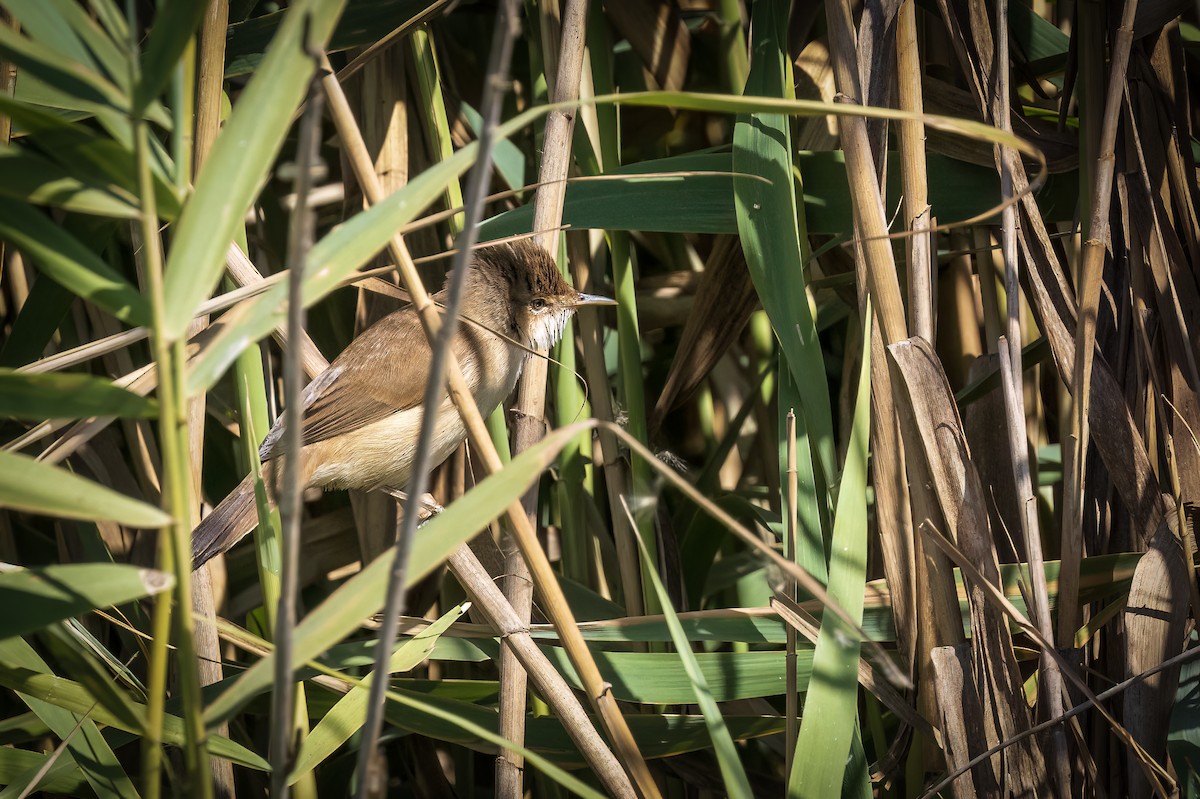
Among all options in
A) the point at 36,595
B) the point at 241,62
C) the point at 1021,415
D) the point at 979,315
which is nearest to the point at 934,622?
the point at 1021,415

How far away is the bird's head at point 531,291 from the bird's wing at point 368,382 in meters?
0.29

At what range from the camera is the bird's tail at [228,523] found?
6.34 ft

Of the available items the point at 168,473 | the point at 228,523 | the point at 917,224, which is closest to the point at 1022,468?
the point at 917,224

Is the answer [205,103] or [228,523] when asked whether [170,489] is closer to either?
[205,103]

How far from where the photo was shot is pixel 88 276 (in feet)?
3.05

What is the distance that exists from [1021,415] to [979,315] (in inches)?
37.3

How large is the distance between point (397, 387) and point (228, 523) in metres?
0.53

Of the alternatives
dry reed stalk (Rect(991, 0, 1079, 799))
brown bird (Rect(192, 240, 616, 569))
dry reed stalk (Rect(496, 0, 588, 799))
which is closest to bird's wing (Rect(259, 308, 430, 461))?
brown bird (Rect(192, 240, 616, 569))

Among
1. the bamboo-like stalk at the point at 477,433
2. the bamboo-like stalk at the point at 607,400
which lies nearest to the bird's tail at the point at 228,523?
the bamboo-like stalk at the point at 607,400

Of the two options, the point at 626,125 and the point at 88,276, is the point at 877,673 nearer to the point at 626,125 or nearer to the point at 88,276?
the point at 88,276

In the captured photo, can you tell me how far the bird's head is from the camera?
84.3 inches

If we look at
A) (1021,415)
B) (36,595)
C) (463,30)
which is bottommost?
(36,595)

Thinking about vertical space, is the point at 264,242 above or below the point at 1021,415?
above

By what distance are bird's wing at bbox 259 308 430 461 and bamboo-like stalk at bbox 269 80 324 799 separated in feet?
4.41
